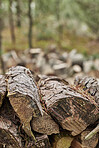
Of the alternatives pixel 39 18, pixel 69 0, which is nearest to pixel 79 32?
pixel 69 0

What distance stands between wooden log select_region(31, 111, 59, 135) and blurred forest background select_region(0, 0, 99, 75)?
9289mm

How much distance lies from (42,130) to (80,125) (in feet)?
1.94

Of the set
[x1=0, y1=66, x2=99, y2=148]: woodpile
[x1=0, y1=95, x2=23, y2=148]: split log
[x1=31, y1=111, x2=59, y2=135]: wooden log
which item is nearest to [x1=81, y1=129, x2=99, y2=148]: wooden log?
[x1=0, y1=66, x2=99, y2=148]: woodpile

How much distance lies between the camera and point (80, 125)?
239cm

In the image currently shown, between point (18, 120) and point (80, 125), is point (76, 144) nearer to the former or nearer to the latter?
point (80, 125)

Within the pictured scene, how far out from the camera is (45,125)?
2318mm

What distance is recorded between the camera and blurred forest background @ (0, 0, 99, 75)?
11.8m

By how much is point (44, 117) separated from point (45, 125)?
13cm

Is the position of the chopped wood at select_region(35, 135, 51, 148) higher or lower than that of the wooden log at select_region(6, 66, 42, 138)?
lower

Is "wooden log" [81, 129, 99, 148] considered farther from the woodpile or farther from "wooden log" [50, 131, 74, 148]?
"wooden log" [50, 131, 74, 148]

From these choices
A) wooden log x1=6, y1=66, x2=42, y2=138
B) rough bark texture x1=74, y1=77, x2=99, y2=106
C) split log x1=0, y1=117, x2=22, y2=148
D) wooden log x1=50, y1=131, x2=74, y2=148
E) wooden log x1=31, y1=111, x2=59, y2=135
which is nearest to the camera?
wooden log x1=6, y1=66, x2=42, y2=138

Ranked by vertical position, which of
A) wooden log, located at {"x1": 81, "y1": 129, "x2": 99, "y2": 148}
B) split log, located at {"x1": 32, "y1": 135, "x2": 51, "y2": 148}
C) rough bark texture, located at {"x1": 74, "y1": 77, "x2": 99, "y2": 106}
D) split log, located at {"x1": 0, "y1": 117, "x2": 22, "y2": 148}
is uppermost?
rough bark texture, located at {"x1": 74, "y1": 77, "x2": 99, "y2": 106}

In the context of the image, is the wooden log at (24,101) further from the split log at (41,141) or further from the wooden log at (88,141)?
the wooden log at (88,141)

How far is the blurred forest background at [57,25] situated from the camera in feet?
38.8
